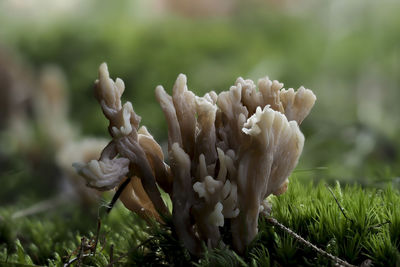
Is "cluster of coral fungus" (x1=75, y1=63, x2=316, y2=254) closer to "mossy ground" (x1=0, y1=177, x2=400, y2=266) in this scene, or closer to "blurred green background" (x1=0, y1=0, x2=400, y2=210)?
"mossy ground" (x1=0, y1=177, x2=400, y2=266)

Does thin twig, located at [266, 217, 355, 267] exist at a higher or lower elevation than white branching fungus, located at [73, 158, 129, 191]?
lower

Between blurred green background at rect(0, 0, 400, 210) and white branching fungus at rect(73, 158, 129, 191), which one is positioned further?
blurred green background at rect(0, 0, 400, 210)

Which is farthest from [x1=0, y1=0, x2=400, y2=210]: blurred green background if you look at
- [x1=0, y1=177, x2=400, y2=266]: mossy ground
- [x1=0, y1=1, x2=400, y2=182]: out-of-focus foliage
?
[x1=0, y1=177, x2=400, y2=266]: mossy ground

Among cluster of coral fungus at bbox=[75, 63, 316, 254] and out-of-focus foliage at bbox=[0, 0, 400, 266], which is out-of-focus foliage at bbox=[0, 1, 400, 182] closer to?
out-of-focus foliage at bbox=[0, 0, 400, 266]

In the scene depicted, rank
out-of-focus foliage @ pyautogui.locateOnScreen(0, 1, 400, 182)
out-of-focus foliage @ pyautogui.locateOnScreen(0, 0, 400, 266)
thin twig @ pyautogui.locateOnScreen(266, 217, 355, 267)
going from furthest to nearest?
out-of-focus foliage @ pyautogui.locateOnScreen(0, 1, 400, 182) → out-of-focus foliage @ pyautogui.locateOnScreen(0, 0, 400, 266) → thin twig @ pyautogui.locateOnScreen(266, 217, 355, 267)

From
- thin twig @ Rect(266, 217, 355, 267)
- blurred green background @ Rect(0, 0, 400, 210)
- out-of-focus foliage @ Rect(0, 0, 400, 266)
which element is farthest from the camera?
blurred green background @ Rect(0, 0, 400, 210)

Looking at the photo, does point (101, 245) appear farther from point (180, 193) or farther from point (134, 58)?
point (134, 58)

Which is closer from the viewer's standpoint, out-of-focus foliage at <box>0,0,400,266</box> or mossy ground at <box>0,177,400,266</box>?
mossy ground at <box>0,177,400,266</box>

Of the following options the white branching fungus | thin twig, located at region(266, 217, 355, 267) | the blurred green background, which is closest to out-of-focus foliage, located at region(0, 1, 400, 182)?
the blurred green background
